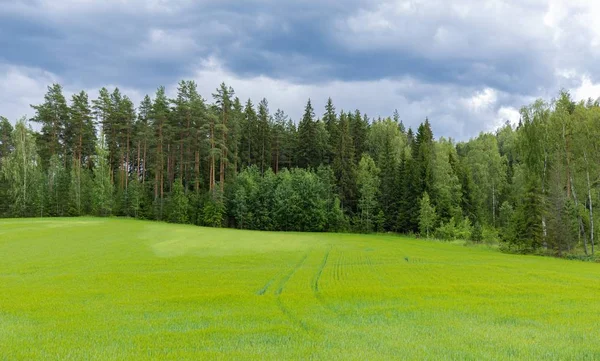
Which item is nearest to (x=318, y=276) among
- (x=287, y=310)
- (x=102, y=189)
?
→ (x=287, y=310)

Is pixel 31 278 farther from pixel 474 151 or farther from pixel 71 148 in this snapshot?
pixel 474 151

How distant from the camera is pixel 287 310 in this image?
43.0 feet

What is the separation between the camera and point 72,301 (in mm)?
14641

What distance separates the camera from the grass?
348 inches

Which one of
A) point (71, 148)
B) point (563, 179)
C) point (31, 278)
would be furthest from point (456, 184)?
point (71, 148)

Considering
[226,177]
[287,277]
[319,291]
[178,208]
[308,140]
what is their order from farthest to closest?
1. [308,140]
2. [226,177]
3. [178,208]
4. [287,277]
5. [319,291]

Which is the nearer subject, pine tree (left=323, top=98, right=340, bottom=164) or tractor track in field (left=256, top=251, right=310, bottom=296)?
tractor track in field (left=256, top=251, right=310, bottom=296)

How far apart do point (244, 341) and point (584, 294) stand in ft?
52.3

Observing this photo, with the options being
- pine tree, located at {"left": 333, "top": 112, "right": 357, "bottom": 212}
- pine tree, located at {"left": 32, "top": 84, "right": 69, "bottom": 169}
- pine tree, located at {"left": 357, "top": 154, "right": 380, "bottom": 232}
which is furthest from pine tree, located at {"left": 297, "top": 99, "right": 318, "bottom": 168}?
pine tree, located at {"left": 32, "top": 84, "right": 69, "bottom": 169}

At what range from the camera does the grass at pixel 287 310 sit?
29.0ft

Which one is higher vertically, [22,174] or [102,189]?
[22,174]

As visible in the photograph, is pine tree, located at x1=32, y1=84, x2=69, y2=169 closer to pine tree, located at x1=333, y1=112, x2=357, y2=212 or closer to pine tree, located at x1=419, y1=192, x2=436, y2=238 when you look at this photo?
pine tree, located at x1=333, y1=112, x2=357, y2=212

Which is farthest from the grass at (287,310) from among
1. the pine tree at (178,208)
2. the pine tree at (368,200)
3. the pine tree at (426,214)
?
the pine tree at (368,200)

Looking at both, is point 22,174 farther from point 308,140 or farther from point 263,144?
point 308,140
